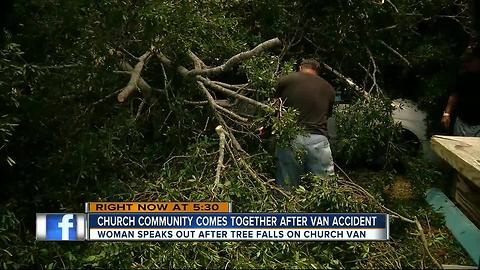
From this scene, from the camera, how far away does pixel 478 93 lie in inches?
277

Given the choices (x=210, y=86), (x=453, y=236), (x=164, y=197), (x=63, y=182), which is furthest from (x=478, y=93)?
(x=63, y=182)

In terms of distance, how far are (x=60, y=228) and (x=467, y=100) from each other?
14.8 feet

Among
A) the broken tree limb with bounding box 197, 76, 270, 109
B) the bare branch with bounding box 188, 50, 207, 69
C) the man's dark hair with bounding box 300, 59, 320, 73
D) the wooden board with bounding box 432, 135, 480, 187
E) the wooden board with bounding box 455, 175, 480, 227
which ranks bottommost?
the wooden board with bounding box 455, 175, 480, 227

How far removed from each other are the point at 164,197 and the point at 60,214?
735 millimetres

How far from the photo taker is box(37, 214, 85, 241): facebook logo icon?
4.57m

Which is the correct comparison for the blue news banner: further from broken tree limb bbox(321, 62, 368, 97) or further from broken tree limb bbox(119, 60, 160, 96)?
broken tree limb bbox(321, 62, 368, 97)

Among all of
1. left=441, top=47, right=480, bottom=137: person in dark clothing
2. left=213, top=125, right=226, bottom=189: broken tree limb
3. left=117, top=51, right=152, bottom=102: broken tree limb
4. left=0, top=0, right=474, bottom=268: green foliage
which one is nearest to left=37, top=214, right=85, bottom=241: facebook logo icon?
left=0, top=0, right=474, bottom=268: green foliage

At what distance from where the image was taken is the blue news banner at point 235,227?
14.2 feet

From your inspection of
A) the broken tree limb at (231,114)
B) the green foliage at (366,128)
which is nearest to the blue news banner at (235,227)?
the broken tree limb at (231,114)

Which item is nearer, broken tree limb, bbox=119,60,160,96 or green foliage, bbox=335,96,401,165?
broken tree limb, bbox=119,60,160,96

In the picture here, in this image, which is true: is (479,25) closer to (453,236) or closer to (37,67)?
(453,236)

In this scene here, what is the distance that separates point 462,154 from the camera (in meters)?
4.18

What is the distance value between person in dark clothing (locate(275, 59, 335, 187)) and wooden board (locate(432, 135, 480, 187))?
117 cm

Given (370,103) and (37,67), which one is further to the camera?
(370,103)
